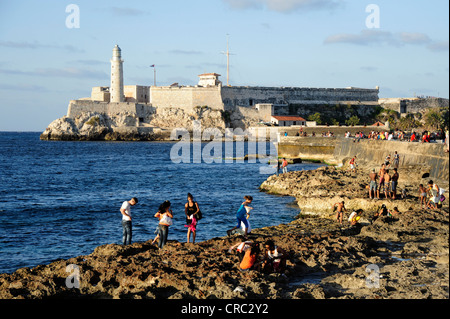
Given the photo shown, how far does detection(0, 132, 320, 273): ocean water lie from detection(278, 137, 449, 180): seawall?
3.49m

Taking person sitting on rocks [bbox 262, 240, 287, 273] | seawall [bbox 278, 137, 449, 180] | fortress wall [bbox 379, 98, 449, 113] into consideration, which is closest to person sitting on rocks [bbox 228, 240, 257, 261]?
person sitting on rocks [bbox 262, 240, 287, 273]

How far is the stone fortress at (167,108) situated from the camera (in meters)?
87.8

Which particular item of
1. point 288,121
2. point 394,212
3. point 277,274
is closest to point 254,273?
point 277,274

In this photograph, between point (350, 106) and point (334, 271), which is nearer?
point (334, 271)

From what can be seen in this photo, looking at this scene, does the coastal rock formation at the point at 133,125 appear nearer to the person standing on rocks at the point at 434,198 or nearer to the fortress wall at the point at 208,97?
the fortress wall at the point at 208,97

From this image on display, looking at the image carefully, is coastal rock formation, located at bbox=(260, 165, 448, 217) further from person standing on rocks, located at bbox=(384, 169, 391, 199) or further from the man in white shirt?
the man in white shirt

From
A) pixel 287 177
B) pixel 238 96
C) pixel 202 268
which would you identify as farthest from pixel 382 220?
pixel 238 96

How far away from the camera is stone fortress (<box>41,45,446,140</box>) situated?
87750mm

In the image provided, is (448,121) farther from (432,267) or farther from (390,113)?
(432,267)

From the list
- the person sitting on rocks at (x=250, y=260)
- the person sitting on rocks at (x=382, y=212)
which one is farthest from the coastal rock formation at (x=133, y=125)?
the person sitting on rocks at (x=250, y=260)

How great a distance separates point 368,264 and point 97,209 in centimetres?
1507

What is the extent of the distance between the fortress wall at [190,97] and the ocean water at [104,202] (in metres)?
45.2

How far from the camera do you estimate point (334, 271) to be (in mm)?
10984
